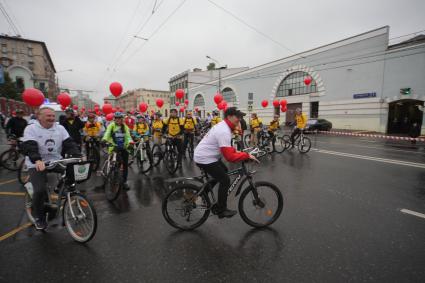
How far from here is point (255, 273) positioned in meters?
2.35

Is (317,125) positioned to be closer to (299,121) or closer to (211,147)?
(299,121)

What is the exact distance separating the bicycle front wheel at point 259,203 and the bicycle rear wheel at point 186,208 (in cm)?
61

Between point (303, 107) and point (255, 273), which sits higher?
point (303, 107)

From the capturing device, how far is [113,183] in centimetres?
460

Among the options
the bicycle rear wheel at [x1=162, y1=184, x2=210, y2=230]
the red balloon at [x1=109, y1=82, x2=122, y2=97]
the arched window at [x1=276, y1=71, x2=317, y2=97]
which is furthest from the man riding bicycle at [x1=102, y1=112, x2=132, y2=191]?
the arched window at [x1=276, y1=71, x2=317, y2=97]

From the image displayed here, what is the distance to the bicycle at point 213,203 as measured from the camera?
3250mm

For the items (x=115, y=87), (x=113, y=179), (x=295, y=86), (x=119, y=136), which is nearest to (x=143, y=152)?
(x=119, y=136)

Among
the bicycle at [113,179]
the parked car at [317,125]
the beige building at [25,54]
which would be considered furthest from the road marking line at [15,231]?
the beige building at [25,54]

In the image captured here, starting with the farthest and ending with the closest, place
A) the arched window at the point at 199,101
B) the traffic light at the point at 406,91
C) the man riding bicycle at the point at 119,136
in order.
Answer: the arched window at the point at 199,101 < the traffic light at the point at 406,91 < the man riding bicycle at the point at 119,136

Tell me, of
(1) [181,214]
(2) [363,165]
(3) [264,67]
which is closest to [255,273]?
(1) [181,214]

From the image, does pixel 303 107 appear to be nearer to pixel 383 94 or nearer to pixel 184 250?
pixel 383 94

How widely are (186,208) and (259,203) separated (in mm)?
1182

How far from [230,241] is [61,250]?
2.30 m

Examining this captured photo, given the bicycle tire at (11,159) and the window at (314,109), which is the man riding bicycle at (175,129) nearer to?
the bicycle tire at (11,159)
